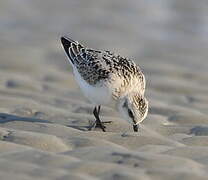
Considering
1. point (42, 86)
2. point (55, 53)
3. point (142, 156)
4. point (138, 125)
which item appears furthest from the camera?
point (55, 53)

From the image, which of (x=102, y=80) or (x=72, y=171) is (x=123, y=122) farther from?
(x=72, y=171)

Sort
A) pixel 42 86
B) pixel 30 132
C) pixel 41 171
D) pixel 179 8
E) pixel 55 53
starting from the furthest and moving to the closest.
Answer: pixel 179 8
pixel 55 53
pixel 42 86
pixel 30 132
pixel 41 171

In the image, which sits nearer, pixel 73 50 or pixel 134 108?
pixel 134 108

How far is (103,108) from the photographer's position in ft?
28.2

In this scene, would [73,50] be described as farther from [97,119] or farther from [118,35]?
[118,35]

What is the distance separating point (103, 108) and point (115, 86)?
95cm

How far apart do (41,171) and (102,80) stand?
2719 mm

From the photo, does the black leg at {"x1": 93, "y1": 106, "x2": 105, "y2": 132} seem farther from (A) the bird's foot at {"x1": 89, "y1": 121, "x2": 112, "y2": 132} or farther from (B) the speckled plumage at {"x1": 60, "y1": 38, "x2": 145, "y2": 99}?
(B) the speckled plumage at {"x1": 60, "y1": 38, "x2": 145, "y2": 99}

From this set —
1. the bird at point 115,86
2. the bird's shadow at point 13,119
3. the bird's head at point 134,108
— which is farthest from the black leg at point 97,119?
the bird's shadow at point 13,119

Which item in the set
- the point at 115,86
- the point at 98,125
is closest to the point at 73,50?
the point at 115,86

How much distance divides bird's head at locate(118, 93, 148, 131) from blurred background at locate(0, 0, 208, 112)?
2.34m

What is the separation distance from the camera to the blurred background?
10.7 metres

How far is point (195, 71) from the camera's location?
35.6 ft

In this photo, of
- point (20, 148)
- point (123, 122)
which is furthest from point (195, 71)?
point (20, 148)
